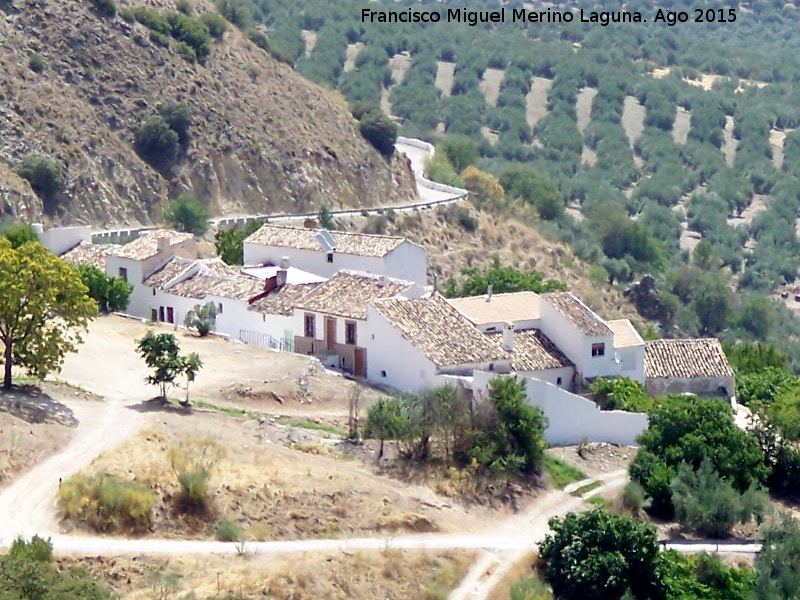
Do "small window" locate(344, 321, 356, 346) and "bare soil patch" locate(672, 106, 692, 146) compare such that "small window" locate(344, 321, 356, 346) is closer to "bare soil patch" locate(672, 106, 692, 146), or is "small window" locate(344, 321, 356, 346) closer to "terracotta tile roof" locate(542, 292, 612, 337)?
"terracotta tile roof" locate(542, 292, 612, 337)

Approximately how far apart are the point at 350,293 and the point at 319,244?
757 centimetres

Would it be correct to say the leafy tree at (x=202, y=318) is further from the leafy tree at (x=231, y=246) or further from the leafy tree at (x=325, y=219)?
the leafy tree at (x=325, y=219)

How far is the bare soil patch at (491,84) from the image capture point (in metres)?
132

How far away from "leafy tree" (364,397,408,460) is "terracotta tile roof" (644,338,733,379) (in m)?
10.6

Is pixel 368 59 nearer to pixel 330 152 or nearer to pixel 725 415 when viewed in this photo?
pixel 330 152

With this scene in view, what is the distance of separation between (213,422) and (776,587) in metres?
12.8

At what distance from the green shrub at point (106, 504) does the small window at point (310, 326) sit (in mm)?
14925

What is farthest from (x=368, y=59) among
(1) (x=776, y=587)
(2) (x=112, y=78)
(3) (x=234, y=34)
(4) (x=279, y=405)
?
(1) (x=776, y=587)

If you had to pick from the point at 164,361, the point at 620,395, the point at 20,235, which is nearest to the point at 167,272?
the point at 20,235

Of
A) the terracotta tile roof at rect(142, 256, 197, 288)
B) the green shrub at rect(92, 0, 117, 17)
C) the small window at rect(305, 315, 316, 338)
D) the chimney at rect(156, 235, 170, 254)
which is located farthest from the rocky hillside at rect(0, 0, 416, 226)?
the small window at rect(305, 315, 316, 338)

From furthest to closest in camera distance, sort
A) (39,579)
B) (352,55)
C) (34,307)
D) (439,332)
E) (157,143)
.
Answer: (352,55) < (157,143) < (439,332) < (34,307) < (39,579)

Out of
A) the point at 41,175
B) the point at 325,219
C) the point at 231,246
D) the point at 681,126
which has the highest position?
the point at 41,175

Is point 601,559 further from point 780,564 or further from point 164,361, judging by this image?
point 164,361

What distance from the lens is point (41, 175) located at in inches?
2832
